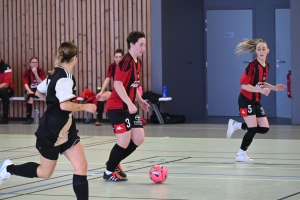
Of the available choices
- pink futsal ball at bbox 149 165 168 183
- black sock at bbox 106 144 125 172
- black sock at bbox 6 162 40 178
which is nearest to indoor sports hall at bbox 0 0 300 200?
black sock at bbox 106 144 125 172

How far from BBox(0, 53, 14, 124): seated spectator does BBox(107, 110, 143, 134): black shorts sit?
→ 30.1 feet

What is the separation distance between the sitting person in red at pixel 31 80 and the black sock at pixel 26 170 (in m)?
9.85

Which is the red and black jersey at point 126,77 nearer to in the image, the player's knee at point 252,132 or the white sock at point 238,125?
the player's knee at point 252,132

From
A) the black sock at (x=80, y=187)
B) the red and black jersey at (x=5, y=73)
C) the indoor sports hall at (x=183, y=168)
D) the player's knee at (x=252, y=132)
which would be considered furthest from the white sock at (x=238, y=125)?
the red and black jersey at (x=5, y=73)

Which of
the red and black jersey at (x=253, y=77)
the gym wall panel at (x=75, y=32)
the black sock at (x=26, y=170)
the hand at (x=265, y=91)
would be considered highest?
the gym wall panel at (x=75, y=32)

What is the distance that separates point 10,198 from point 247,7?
1278 centimetres

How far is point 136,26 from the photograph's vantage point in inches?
616

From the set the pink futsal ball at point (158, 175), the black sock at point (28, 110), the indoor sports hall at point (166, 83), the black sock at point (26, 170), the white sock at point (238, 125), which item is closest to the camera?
the black sock at point (26, 170)

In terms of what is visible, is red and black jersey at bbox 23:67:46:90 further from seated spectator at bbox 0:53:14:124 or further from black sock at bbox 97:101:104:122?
black sock at bbox 97:101:104:122

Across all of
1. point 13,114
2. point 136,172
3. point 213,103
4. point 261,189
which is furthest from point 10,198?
point 213,103

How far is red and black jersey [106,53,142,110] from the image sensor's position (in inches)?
275

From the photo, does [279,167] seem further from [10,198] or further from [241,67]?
[241,67]

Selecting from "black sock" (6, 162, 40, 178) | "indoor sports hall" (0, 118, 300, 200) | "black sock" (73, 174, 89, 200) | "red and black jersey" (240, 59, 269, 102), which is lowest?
"indoor sports hall" (0, 118, 300, 200)

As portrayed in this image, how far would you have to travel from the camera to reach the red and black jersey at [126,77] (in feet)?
22.9
